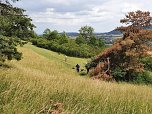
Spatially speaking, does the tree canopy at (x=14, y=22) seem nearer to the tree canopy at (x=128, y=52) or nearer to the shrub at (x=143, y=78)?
the tree canopy at (x=128, y=52)

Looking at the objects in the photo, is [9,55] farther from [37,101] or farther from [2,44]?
[37,101]

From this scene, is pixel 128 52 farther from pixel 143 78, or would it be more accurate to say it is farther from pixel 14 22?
pixel 14 22

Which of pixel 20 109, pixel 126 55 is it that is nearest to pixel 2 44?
pixel 126 55

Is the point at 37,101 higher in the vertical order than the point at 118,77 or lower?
higher

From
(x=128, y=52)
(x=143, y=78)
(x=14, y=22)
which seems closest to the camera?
(x=14, y=22)

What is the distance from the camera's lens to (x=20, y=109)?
6.67 meters

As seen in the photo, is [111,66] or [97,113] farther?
[111,66]

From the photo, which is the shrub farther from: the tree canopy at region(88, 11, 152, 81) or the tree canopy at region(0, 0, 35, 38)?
the tree canopy at region(0, 0, 35, 38)

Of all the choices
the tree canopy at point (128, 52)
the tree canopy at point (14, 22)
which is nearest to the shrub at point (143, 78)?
the tree canopy at point (128, 52)

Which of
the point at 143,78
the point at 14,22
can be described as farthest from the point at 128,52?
the point at 14,22

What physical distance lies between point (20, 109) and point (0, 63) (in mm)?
22105

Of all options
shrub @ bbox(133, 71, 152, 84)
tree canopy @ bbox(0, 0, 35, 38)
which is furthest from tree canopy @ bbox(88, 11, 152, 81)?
tree canopy @ bbox(0, 0, 35, 38)

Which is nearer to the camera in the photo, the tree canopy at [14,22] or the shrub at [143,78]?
the tree canopy at [14,22]

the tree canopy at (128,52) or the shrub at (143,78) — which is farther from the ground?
the tree canopy at (128,52)
